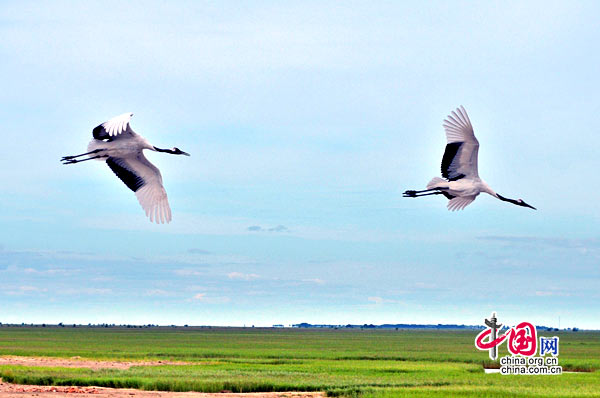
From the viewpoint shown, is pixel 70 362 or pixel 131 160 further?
pixel 70 362

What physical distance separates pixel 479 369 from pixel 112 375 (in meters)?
22.2

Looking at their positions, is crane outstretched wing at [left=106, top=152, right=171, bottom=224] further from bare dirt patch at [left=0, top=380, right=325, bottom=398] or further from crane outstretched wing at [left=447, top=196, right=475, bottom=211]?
bare dirt patch at [left=0, top=380, right=325, bottom=398]

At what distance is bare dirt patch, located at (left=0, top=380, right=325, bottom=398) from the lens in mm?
32344

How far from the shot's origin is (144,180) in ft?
49.6

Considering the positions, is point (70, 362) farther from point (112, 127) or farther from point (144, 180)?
point (112, 127)

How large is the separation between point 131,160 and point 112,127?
3.06 metres

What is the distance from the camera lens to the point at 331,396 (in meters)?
34.1

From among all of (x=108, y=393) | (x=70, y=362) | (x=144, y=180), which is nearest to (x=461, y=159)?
→ (x=144, y=180)

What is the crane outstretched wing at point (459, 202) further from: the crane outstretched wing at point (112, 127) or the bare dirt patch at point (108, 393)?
the bare dirt patch at point (108, 393)

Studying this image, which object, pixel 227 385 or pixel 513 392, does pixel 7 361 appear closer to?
pixel 227 385

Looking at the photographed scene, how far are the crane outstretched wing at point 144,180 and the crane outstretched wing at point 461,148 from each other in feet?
18.8

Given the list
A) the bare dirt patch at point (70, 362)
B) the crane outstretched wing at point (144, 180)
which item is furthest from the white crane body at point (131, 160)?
the bare dirt patch at point (70, 362)

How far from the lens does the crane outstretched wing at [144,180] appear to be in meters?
14.0

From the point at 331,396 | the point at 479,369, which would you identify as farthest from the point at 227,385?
the point at 479,369
